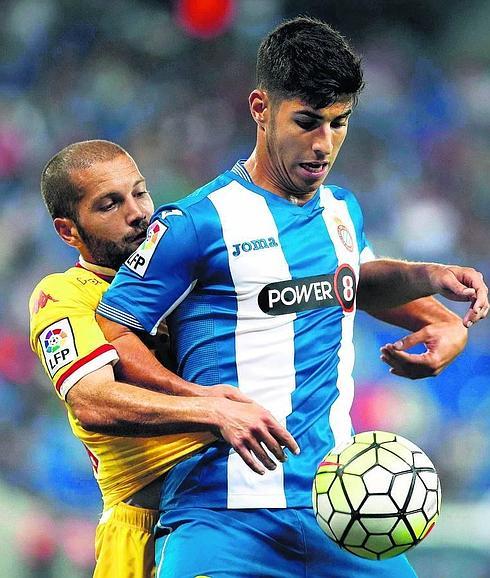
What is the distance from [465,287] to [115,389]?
1115 mm

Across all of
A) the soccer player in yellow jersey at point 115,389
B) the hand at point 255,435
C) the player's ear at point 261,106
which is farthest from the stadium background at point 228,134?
the hand at point 255,435

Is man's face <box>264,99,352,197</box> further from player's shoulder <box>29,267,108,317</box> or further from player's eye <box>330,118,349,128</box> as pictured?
player's shoulder <box>29,267,108,317</box>

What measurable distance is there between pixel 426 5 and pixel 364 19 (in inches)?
20.5

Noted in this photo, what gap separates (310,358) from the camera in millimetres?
3010

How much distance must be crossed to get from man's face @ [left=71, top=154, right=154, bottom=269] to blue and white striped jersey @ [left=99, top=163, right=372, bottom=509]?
0.44 m

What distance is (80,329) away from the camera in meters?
3.04

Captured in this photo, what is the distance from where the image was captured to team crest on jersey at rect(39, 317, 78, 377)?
2.97 metres

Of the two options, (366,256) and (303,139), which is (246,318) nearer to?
(303,139)

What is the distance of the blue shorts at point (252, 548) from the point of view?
9.11ft

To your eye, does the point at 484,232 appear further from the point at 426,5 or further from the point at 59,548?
the point at 59,548

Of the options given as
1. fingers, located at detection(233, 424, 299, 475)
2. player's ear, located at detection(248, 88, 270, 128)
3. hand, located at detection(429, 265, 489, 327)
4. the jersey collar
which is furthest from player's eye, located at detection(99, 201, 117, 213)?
fingers, located at detection(233, 424, 299, 475)

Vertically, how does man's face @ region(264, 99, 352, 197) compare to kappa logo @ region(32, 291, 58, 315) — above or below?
above

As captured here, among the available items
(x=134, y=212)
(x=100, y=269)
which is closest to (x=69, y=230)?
(x=100, y=269)

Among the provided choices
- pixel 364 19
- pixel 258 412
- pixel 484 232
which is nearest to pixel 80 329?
pixel 258 412
